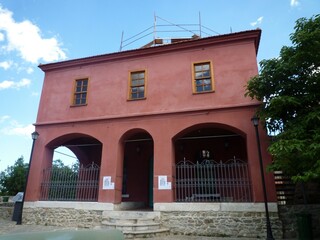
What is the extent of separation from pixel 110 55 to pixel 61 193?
21.9 feet

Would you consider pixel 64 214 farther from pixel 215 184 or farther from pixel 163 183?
pixel 215 184

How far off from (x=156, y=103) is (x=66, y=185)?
5.22 metres

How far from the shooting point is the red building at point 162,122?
366 inches

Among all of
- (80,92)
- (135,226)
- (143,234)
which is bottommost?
(143,234)

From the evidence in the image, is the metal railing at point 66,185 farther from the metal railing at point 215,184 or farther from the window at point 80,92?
the metal railing at point 215,184

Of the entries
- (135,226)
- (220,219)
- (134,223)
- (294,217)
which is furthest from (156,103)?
(294,217)

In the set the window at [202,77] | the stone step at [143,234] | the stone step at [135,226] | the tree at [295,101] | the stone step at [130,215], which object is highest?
the window at [202,77]

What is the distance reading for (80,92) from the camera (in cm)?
1217

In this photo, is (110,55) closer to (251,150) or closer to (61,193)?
(61,193)

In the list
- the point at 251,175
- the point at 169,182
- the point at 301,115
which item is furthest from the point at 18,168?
the point at 301,115

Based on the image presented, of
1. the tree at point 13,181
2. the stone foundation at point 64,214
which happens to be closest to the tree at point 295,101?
the stone foundation at point 64,214

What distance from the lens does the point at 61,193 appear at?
10.8 m

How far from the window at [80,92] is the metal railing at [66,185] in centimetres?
323

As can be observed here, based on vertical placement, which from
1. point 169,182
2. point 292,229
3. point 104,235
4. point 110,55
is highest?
point 110,55
